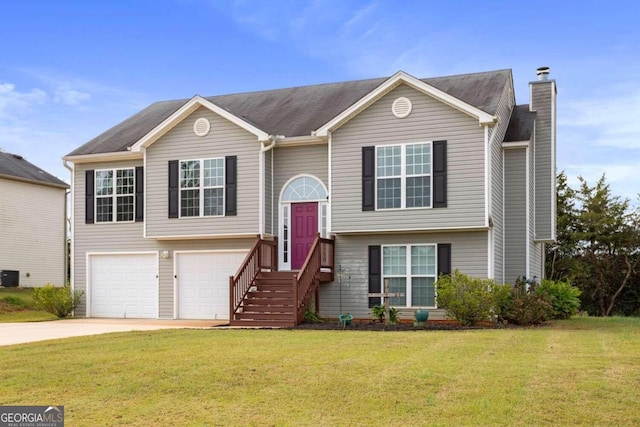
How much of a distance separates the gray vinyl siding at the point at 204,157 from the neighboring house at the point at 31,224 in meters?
13.2

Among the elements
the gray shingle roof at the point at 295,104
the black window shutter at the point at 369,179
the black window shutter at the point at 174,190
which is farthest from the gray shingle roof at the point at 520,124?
the black window shutter at the point at 174,190

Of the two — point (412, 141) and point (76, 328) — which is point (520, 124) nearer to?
point (412, 141)

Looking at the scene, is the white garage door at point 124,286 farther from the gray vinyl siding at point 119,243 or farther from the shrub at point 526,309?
the shrub at point 526,309

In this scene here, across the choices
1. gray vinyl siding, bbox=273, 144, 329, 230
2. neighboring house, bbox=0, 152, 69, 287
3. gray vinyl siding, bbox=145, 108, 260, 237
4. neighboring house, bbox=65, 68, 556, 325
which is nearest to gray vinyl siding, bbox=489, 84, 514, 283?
neighboring house, bbox=65, 68, 556, 325

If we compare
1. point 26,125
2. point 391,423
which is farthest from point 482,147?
point 26,125

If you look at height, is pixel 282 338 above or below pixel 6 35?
below

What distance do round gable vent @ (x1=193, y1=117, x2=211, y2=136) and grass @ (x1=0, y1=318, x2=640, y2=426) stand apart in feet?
30.1

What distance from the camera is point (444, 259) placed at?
64.1 feet

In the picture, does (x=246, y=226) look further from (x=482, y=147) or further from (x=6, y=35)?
(x=6, y=35)

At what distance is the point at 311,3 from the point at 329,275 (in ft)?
24.1

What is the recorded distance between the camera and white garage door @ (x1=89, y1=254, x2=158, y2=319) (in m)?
23.2

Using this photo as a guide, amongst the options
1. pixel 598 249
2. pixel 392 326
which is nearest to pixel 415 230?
pixel 392 326

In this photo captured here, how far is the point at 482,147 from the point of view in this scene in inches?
740

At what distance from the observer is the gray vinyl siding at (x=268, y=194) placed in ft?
70.0
